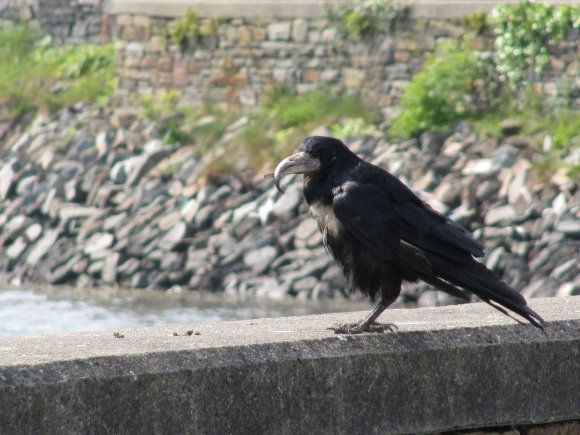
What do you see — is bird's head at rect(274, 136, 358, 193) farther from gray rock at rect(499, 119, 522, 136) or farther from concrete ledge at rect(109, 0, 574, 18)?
concrete ledge at rect(109, 0, 574, 18)

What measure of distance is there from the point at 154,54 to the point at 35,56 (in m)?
4.86

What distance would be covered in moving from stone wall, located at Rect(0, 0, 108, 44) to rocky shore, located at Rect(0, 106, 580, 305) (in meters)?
4.87

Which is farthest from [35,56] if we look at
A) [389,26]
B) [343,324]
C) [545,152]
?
[343,324]

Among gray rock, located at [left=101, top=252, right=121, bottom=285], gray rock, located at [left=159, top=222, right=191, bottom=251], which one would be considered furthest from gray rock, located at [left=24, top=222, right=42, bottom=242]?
gray rock, located at [left=159, top=222, right=191, bottom=251]

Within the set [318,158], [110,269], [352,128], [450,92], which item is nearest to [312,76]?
[352,128]

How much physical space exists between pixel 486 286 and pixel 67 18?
86.9 ft

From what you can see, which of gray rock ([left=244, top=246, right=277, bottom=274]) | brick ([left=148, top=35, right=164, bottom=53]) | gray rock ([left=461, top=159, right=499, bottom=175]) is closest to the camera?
gray rock ([left=461, top=159, right=499, bottom=175])

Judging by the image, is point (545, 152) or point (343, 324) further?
point (545, 152)

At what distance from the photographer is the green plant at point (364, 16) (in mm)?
20797

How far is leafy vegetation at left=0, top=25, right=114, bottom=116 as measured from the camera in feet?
85.1

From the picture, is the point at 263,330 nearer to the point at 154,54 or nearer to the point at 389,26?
the point at 389,26

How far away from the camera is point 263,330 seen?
388 centimetres

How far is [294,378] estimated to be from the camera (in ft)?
11.1

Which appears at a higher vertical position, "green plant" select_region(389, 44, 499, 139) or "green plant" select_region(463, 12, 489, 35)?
"green plant" select_region(463, 12, 489, 35)
